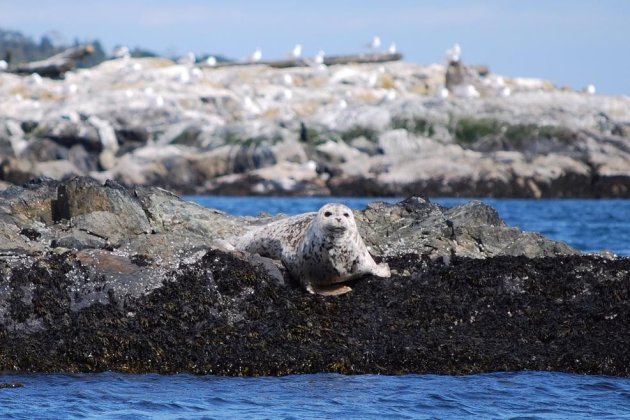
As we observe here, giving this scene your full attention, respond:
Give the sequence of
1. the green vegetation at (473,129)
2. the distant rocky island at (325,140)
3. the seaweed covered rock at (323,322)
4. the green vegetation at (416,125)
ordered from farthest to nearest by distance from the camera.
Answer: the green vegetation at (473,129)
the green vegetation at (416,125)
the distant rocky island at (325,140)
the seaweed covered rock at (323,322)

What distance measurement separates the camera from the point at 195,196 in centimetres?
4162

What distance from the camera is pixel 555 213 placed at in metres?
32.7

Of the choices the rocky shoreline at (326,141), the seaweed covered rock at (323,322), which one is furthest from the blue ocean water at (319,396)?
the rocky shoreline at (326,141)

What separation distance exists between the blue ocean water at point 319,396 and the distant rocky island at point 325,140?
90.9ft

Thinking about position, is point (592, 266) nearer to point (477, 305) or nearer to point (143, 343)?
point (477, 305)

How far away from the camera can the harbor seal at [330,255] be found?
9.88 m

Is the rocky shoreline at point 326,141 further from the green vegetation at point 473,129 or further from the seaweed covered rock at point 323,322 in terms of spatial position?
the seaweed covered rock at point 323,322

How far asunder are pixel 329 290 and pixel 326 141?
3655 cm

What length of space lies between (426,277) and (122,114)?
44424 millimetres

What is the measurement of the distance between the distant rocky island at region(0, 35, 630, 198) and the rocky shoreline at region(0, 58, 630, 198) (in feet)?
0.22

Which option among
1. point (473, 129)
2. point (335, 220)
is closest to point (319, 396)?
point (335, 220)

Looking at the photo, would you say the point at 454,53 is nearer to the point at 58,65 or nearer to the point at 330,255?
the point at 58,65

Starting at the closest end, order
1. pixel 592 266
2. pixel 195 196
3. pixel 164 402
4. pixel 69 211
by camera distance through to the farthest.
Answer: pixel 164 402, pixel 592 266, pixel 69 211, pixel 195 196

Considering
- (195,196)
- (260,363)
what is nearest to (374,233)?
(260,363)
